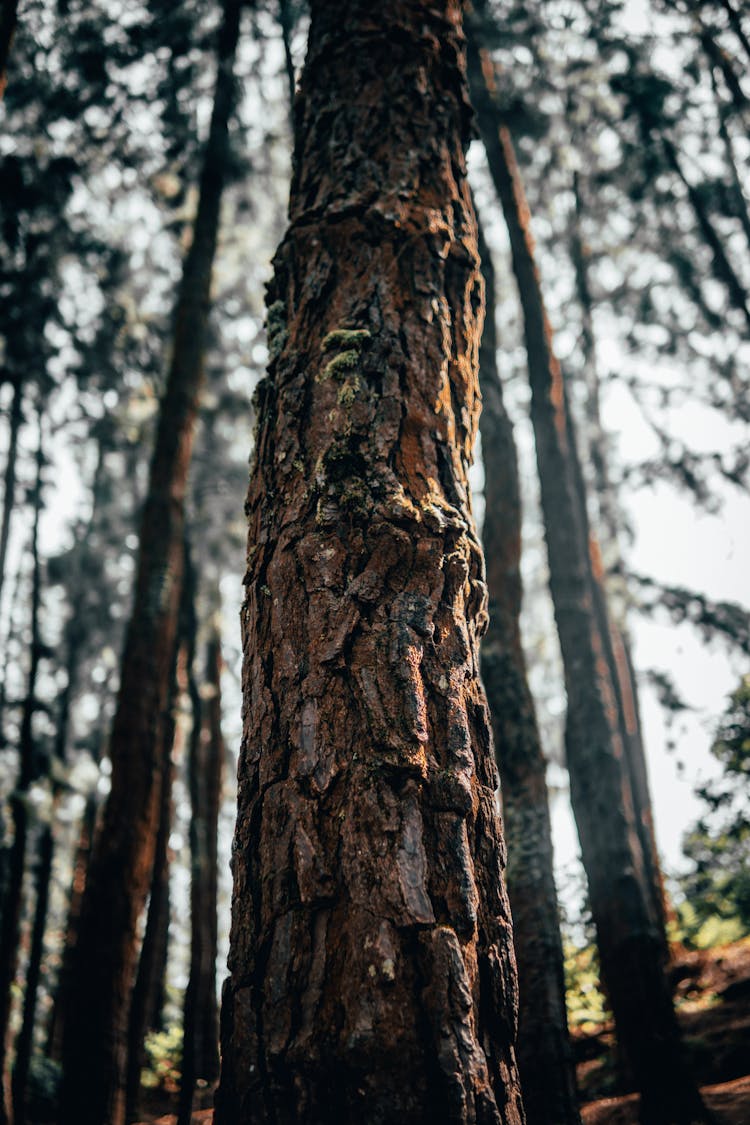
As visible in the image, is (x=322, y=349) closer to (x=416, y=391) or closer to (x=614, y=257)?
(x=416, y=391)

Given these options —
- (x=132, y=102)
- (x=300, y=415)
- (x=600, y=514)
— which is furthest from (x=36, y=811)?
(x=600, y=514)

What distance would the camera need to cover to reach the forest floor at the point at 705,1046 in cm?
574

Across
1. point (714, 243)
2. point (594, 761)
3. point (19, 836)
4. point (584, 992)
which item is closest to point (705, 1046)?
point (594, 761)

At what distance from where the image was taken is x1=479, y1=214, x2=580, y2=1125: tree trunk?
15.2 feet

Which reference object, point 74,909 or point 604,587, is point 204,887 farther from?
point 604,587

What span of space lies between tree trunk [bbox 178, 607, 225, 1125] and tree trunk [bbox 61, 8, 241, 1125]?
70 centimetres

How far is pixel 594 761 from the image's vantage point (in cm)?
711

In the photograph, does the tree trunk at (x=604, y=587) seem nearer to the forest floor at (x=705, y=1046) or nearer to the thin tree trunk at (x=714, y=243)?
the forest floor at (x=705, y=1046)

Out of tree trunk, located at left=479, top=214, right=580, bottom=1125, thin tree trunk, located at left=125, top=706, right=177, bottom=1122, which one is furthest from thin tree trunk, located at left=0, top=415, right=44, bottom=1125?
tree trunk, located at left=479, top=214, right=580, bottom=1125

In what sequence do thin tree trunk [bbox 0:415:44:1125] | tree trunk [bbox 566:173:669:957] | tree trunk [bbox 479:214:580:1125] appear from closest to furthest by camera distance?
tree trunk [bbox 479:214:580:1125], thin tree trunk [bbox 0:415:44:1125], tree trunk [bbox 566:173:669:957]

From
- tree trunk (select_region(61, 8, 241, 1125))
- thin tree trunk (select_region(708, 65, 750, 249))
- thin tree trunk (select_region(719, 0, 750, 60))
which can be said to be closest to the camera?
tree trunk (select_region(61, 8, 241, 1125))

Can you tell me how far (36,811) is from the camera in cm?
1016

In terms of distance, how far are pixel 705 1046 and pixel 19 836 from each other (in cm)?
823

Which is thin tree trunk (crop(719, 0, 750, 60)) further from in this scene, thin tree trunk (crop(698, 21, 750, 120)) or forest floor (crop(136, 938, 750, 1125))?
forest floor (crop(136, 938, 750, 1125))
